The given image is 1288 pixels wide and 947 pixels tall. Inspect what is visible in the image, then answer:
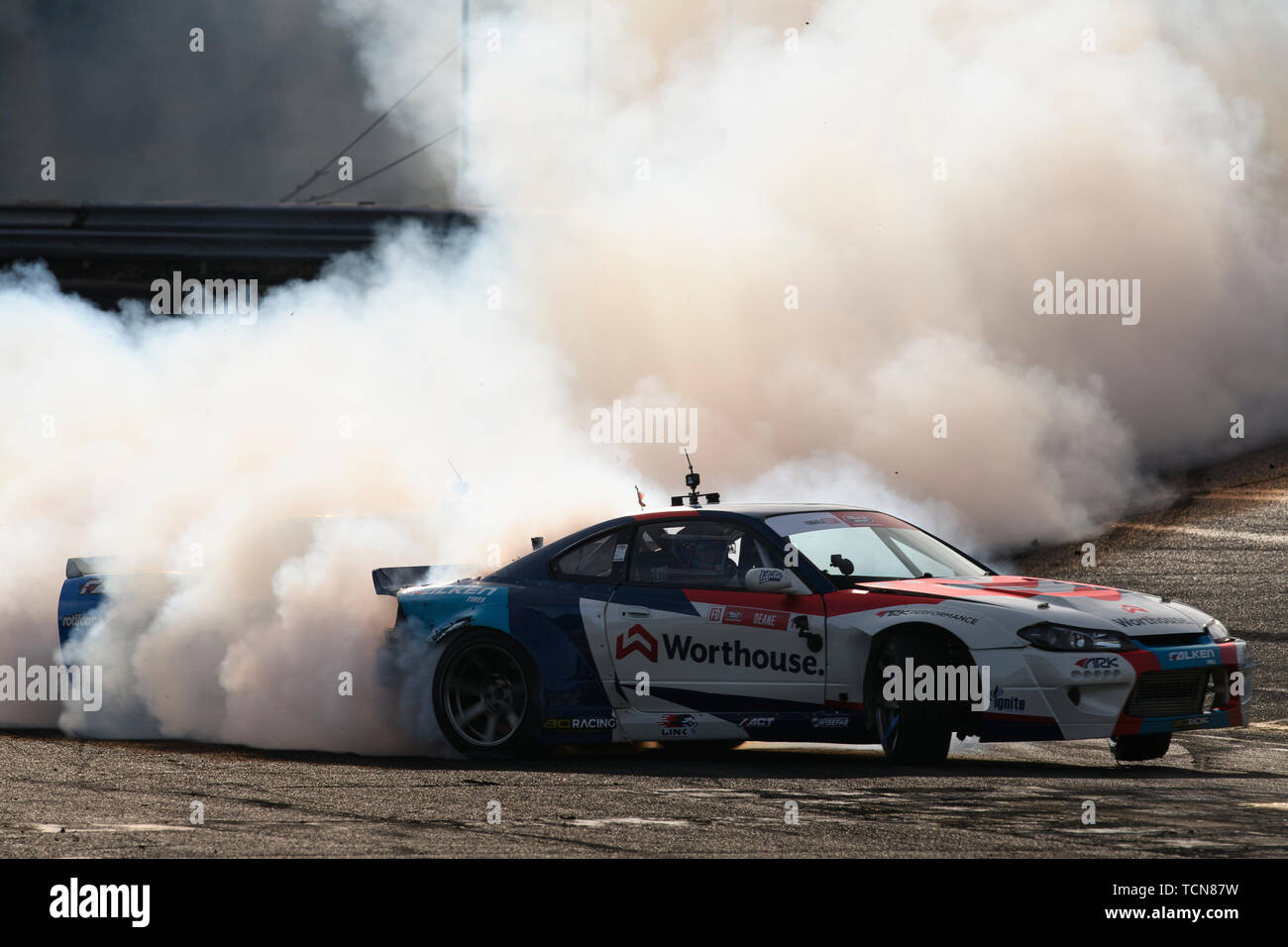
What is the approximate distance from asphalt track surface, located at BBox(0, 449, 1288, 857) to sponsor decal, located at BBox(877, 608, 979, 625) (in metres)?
0.69

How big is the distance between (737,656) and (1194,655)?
214 centimetres

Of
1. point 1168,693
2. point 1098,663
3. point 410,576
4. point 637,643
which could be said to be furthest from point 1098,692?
point 410,576

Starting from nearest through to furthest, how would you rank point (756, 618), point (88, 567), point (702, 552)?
1. point (756, 618)
2. point (702, 552)
3. point (88, 567)

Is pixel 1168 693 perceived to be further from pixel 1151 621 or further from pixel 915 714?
pixel 915 714

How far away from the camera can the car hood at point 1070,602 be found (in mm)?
8305

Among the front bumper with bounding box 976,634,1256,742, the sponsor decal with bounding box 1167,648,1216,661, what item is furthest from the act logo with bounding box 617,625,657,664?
the sponsor decal with bounding box 1167,648,1216,661

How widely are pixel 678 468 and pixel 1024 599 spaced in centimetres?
781

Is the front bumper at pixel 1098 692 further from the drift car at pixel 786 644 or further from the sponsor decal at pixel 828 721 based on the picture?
the sponsor decal at pixel 828 721

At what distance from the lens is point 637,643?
9156mm

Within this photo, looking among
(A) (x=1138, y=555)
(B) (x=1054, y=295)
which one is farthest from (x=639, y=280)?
(A) (x=1138, y=555)

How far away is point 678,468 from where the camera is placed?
636 inches

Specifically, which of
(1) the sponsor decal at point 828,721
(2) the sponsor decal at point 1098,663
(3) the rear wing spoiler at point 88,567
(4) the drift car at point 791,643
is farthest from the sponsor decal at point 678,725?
(3) the rear wing spoiler at point 88,567

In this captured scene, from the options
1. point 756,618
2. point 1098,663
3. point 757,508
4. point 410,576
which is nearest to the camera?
point 1098,663

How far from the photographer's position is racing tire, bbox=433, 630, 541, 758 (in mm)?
9336
